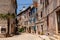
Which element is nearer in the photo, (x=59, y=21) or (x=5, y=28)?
(x=59, y=21)

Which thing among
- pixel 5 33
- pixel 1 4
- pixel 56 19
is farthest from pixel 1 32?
pixel 56 19

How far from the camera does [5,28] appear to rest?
845 inches

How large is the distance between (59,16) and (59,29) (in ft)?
3.94

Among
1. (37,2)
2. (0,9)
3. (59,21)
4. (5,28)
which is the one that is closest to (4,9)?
(0,9)

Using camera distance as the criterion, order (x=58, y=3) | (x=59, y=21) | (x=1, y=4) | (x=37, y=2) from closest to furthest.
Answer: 1. (x=58, y=3)
2. (x=59, y=21)
3. (x=1, y=4)
4. (x=37, y=2)

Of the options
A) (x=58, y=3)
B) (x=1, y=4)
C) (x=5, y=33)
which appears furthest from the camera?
(x=1, y=4)

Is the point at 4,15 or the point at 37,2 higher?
the point at 37,2

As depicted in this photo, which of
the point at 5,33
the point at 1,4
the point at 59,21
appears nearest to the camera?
the point at 59,21

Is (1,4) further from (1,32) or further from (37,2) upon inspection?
(37,2)

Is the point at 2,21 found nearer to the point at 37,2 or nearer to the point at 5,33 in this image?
the point at 5,33

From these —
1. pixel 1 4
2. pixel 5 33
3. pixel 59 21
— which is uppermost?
pixel 1 4

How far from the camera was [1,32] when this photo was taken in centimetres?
2094

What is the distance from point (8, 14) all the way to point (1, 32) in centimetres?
308

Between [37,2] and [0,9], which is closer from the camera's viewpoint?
[0,9]
